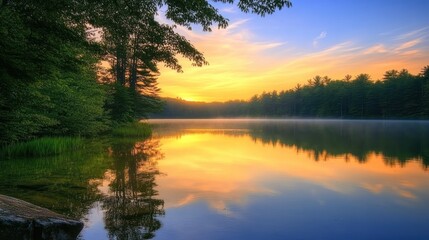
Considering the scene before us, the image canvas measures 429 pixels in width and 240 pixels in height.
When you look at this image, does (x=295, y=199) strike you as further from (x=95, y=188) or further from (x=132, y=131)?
(x=132, y=131)

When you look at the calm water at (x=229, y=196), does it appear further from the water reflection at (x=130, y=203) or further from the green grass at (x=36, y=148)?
the green grass at (x=36, y=148)

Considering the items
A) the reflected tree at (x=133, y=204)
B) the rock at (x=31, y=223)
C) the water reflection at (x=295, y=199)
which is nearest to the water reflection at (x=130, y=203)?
the reflected tree at (x=133, y=204)

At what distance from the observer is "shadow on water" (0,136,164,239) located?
6.57 meters

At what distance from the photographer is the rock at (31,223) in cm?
470

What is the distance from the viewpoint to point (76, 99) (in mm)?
19906

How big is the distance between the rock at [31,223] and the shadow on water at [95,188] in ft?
2.49

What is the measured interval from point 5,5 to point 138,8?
10.7ft

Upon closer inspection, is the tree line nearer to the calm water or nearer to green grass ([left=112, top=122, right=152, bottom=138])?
the calm water

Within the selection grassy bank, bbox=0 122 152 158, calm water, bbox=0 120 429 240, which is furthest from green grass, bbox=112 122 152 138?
calm water, bbox=0 120 429 240

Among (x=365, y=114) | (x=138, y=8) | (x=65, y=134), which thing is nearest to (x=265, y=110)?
(x=365, y=114)

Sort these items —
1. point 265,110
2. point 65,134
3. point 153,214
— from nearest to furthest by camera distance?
point 153,214
point 65,134
point 265,110

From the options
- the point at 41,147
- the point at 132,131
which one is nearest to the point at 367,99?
the point at 132,131

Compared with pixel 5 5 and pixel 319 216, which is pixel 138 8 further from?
pixel 319 216

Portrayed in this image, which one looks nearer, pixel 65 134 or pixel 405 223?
pixel 405 223
